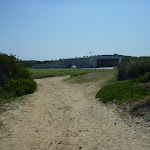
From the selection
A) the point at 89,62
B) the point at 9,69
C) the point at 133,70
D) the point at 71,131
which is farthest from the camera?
the point at 89,62

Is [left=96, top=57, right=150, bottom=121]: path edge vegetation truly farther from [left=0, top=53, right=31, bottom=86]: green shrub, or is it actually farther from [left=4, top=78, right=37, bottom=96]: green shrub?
[left=0, top=53, right=31, bottom=86]: green shrub

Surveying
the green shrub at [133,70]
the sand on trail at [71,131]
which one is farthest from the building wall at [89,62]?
the sand on trail at [71,131]

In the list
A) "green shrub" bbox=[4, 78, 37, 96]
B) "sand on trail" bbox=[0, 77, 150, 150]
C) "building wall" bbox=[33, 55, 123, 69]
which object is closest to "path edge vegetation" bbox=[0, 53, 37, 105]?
"green shrub" bbox=[4, 78, 37, 96]

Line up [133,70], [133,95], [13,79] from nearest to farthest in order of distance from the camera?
[133,95]
[13,79]
[133,70]

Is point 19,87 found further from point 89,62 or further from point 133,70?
point 89,62

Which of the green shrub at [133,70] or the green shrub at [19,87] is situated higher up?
the green shrub at [133,70]

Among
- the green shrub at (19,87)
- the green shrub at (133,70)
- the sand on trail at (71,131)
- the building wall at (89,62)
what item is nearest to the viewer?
the sand on trail at (71,131)

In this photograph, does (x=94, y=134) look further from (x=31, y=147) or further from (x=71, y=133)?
(x=31, y=147)

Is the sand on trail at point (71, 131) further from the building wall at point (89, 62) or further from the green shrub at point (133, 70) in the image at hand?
the building wall at point (89, 62)

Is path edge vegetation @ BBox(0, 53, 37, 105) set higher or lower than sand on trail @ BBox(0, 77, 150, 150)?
higher

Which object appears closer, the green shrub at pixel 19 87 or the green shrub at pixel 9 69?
the green shrub at pixel 19 87

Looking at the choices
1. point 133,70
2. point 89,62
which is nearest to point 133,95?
Answer: point 133,70

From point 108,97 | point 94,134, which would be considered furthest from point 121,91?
point 94,134

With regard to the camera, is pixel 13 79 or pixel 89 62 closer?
pixel 13 79
